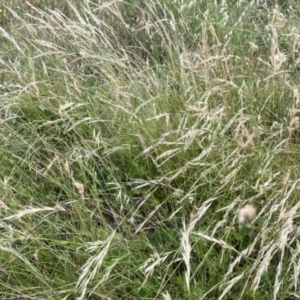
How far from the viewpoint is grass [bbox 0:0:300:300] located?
1.66 metres

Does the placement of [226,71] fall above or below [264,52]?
above

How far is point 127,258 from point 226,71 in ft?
2.95

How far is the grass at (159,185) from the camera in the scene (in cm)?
166

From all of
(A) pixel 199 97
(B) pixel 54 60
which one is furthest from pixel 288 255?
(B) pixel 54 60

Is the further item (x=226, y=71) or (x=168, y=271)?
(x=226, y=71)

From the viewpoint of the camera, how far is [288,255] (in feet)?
5.70

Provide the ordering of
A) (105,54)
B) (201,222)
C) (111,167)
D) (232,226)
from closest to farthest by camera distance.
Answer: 1. (232,226)
2. (201,222)
3. (111,167)
4. (105,54)

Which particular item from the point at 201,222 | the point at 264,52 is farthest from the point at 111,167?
the point at 264,52

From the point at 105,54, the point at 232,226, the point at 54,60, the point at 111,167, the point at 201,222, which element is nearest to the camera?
the point at 232,226

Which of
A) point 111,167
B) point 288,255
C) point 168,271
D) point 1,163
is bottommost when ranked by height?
point 288,255

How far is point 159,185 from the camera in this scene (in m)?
1.97

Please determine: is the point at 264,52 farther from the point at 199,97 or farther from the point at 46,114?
the point at 46,114

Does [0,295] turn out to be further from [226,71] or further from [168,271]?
[226,71]

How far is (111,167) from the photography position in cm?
206
